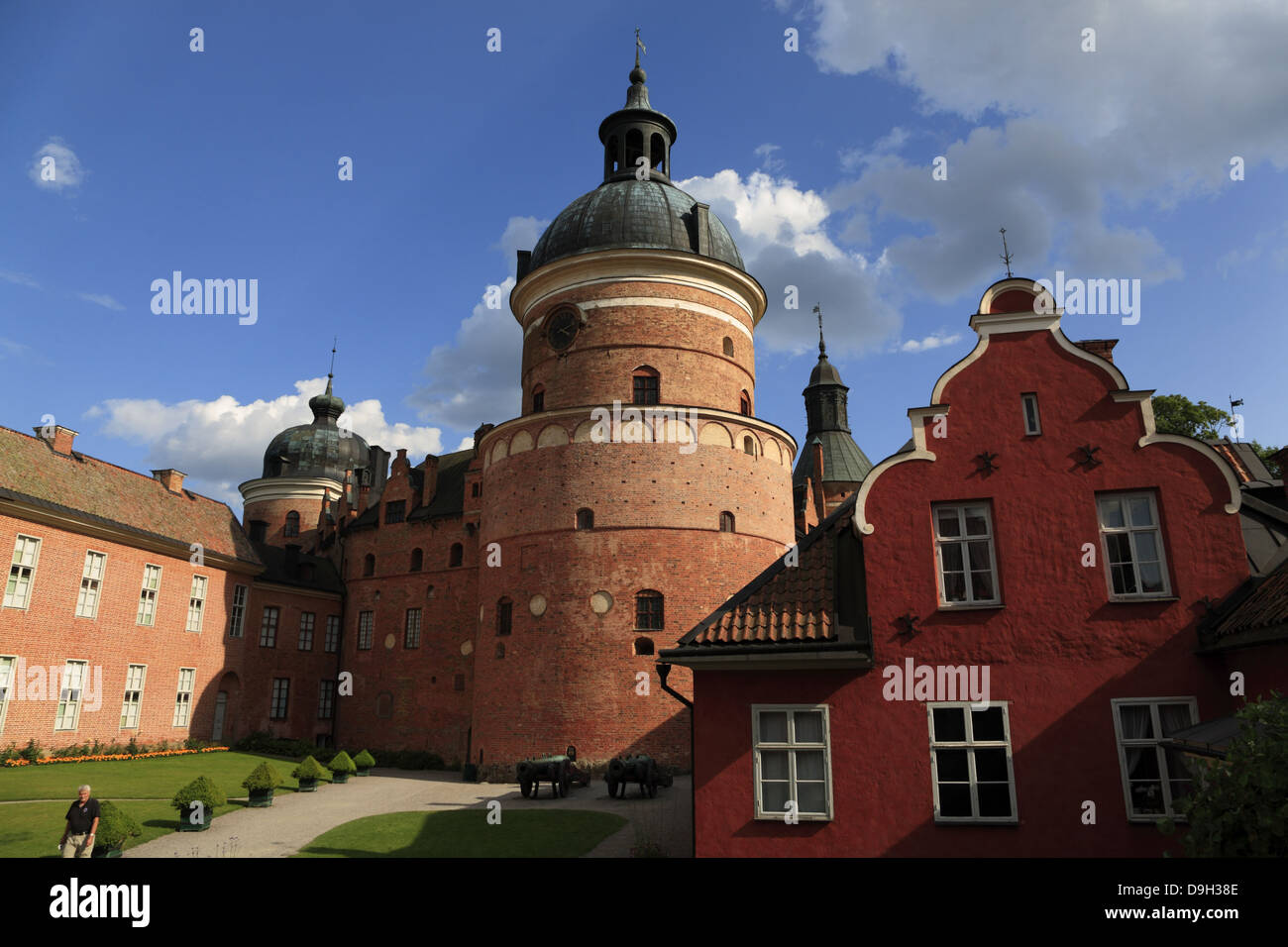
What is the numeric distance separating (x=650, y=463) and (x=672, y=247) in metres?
8.56

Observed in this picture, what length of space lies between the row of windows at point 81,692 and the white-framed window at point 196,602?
5.95 feet

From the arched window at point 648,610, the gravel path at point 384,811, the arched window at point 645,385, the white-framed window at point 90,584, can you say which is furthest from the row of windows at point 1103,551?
the white-framed window at point 90,584

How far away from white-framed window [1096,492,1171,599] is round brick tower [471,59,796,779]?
1492 cm

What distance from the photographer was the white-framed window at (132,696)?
2785 cm

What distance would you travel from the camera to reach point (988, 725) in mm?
11164

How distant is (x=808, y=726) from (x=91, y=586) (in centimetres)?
2684

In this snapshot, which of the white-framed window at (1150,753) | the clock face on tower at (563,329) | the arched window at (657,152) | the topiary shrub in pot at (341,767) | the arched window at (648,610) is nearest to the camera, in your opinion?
the white-framed window at (1150,753)

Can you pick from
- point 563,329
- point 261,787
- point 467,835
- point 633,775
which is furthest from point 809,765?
point 563,329

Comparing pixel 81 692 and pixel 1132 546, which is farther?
pixel 81 692

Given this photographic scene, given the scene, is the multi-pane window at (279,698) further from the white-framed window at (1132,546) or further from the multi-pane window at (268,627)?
the white-framed window at (1132,546)

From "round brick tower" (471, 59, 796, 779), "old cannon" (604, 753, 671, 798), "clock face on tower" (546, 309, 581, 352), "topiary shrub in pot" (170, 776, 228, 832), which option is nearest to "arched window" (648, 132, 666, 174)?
"round brick tower" (471, 59, 796, 779)

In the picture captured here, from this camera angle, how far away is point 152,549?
29922mm

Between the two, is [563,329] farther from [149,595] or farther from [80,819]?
[80,819]

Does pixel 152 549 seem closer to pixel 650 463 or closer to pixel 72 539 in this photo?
pixel 72 539
